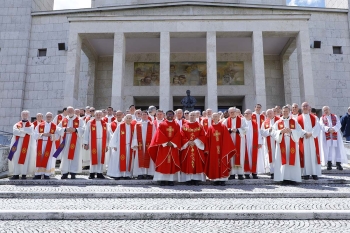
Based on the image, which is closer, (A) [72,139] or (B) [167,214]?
(B) [167,214]

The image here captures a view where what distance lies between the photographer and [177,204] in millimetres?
5633

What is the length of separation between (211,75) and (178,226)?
1473 centimetres

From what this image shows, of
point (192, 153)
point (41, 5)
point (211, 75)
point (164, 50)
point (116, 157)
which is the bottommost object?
point (116, 157)

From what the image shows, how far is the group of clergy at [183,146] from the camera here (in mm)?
7930

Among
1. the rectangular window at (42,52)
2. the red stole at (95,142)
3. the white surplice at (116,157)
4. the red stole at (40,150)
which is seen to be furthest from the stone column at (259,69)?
the rectangular window at (42,52)

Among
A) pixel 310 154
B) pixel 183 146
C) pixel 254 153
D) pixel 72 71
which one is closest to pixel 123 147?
pixel 183 146

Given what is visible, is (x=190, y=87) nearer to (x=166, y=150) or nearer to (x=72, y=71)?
(x=72, y=71)

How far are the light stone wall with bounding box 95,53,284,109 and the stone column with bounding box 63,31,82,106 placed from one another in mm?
4770

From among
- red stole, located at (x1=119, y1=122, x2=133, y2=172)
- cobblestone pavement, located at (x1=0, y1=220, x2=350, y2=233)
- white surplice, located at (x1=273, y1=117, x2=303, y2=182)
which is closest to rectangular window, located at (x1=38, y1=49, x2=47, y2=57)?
red stole, located at (x1=119, y1=122, x2=133, y2=172)

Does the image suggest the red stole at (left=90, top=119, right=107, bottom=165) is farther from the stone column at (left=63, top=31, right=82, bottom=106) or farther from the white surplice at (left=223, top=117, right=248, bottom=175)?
the stone column at (left=63, top=31, right=82, bottom=106)

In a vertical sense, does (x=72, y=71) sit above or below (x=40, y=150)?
above

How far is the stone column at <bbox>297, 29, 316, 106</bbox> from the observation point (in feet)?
59.0

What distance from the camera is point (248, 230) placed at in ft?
13.5

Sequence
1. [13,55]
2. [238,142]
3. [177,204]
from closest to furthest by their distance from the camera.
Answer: [177,204] → [238,142] → [13,55]
